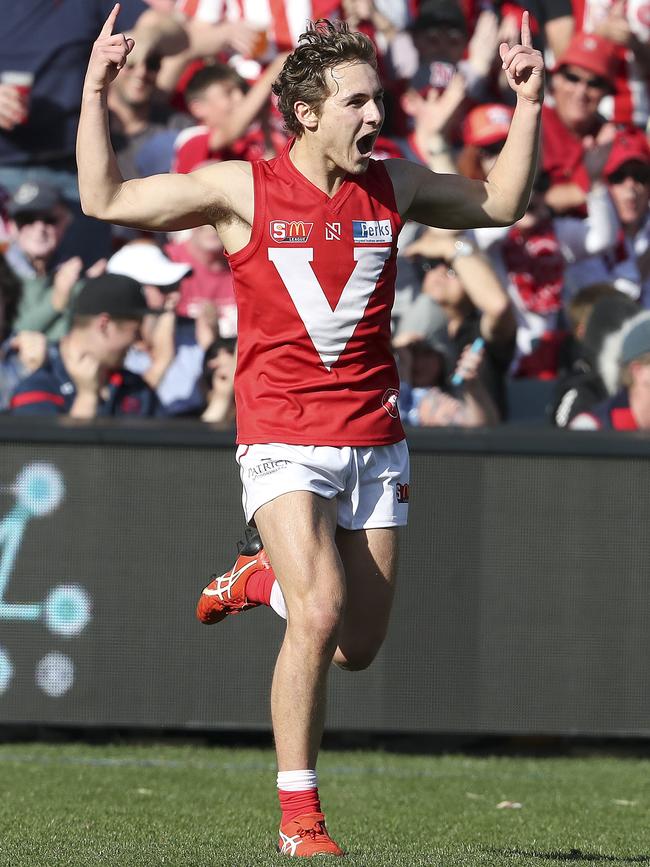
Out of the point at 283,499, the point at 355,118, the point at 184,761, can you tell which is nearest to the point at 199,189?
the point at 355,118

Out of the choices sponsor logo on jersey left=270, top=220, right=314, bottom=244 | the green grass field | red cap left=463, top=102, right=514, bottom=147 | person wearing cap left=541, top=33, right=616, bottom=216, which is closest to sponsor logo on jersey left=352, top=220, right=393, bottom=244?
sponsor logo on jersey left=270, top=220, right=314, bottom=244

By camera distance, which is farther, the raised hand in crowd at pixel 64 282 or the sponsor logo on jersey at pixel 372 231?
the raised hand in crowd at pixel 64 282

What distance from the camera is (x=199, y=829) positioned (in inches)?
194

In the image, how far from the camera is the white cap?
27.4 feet

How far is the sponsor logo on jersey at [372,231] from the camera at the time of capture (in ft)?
13.6

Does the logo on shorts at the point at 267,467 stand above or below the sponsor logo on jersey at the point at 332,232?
below

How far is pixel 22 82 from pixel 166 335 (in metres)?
1.90

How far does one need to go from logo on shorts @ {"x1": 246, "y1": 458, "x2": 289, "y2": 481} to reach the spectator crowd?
371cm

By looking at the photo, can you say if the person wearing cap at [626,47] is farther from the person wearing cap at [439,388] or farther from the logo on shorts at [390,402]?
the logo on shorts at [390,402]

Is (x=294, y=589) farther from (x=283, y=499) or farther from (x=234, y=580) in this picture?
(x=234, y=580)

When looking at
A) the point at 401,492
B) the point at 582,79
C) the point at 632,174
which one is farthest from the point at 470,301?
the point at 401,492

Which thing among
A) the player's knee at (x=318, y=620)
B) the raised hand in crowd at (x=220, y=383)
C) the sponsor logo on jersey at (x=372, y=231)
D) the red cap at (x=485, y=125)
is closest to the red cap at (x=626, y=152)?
the red cap at (x=485, y=125)

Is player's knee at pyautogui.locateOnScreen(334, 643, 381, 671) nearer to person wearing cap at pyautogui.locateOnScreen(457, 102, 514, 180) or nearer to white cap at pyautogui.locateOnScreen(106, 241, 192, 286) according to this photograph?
white cap at pyautogui.locateOnScreen(106, 241, 192, 286)

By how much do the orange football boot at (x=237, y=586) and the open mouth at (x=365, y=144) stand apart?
4.40 ft
